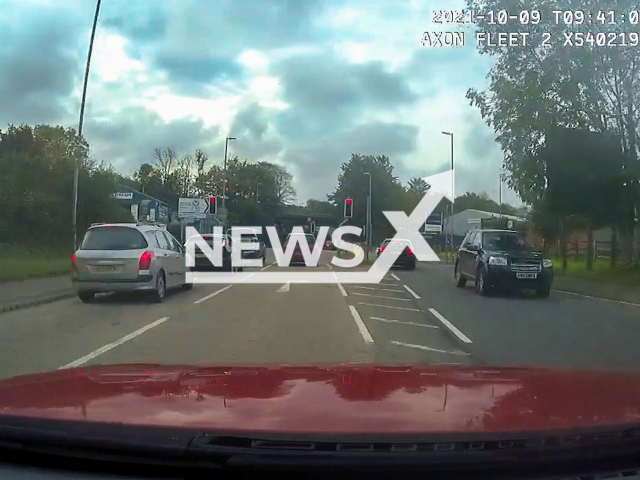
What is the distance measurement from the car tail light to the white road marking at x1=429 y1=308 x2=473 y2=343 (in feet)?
20.0

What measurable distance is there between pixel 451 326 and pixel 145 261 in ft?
22.3

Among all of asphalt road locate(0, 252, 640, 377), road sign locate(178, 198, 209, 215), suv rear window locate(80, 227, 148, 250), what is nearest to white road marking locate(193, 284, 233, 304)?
asphalt road locate(0, 252, 640, 377)

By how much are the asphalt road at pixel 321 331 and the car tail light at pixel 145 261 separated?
0.82m

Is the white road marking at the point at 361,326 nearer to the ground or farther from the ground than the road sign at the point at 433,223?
nearer to the ground

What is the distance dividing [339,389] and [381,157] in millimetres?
117821

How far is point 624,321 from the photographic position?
A: 12.3 metres

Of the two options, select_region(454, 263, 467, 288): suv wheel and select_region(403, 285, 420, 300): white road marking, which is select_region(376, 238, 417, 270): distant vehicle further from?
select_region(403, 285, 420, 300): white road marking

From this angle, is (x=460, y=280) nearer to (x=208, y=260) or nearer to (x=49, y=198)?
(x=208, y=260)

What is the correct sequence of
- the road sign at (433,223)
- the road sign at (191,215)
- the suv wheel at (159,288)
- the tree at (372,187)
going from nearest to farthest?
the suv wheel at (159,288) → the road sign at (191,215) → the road sign at (433,223) → the tree at (372,187)

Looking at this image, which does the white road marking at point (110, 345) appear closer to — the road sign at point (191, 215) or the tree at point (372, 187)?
the road sign at point (191, 215)

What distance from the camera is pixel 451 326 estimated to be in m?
11.3

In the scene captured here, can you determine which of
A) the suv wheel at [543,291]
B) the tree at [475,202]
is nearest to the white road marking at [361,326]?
the suv wheel at [543,291]

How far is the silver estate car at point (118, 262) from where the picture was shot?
14.2m

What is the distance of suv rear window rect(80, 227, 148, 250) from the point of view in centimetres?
1446
